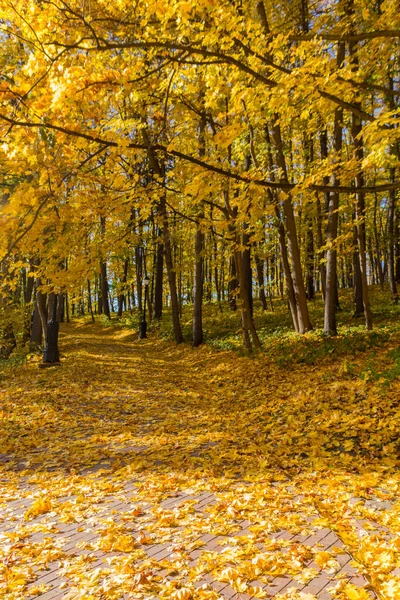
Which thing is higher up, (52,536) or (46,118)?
(46,118)

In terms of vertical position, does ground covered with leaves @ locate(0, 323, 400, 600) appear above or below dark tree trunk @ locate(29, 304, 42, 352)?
below

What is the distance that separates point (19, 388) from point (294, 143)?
1664 cm

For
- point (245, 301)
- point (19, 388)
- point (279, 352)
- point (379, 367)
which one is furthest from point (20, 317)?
point (379, 367)

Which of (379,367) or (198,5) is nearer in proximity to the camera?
(198,5)

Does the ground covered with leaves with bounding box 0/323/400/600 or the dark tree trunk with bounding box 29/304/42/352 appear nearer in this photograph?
the ground covered with leaves with bounding box 0/323/400/600

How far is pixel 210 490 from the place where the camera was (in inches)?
166

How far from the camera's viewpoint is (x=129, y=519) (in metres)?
3.70

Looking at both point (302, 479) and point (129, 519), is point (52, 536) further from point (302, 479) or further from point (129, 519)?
point (302, 479)

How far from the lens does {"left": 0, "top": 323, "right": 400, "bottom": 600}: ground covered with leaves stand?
274 cm

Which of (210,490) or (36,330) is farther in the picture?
(36,330)

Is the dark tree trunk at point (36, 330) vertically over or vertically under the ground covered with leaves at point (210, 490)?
over

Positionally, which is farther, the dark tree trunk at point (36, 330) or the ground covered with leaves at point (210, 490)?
the dark tree trunk at point (36, 330)

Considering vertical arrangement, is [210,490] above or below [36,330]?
below

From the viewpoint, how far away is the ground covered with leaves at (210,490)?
8.98 feet
